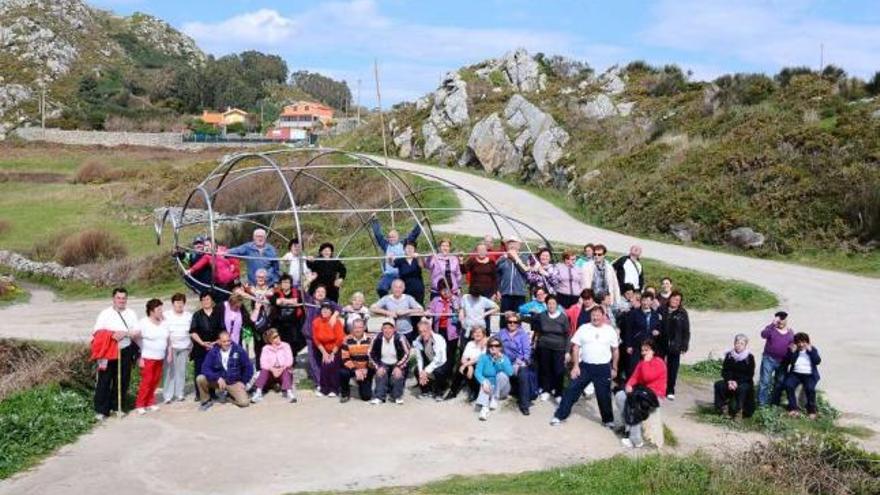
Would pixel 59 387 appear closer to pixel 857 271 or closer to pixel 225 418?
pixel 225 418

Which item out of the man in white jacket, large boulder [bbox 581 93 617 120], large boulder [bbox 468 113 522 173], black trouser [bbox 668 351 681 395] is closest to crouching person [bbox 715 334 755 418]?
black trouser [bbox 668 351 681 395]

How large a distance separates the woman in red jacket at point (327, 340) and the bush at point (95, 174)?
42.0 meters

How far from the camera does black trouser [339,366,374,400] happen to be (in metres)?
11.8

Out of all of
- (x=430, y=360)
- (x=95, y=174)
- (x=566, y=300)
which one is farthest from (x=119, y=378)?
(x=95, y=174)

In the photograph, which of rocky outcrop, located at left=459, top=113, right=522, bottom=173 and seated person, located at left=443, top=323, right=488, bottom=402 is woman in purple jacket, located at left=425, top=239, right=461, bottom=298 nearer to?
seated person, located at left=443, top=323, right=488, bottom=402

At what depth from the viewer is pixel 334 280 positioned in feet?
44.1

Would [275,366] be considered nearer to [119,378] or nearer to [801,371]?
[119,378]

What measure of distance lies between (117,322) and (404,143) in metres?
36.4

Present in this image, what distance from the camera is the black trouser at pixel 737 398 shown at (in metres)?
11.1

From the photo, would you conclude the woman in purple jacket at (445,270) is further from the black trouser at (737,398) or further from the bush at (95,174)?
the bush at (95,174)

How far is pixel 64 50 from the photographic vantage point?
109 meters

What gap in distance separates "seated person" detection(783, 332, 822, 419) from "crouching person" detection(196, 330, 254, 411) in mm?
7193

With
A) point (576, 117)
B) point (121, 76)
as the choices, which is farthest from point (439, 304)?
point (121, 76)

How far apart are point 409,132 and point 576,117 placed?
11932mm
